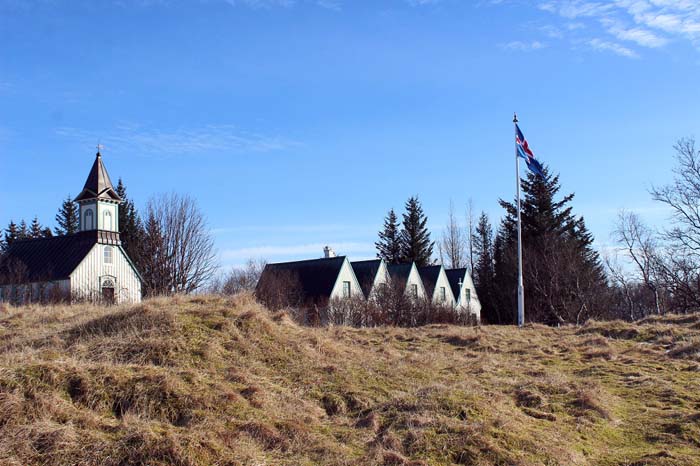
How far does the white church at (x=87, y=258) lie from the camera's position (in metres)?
35.5

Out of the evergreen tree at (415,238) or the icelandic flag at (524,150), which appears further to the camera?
the evergreen tree at (415,238)

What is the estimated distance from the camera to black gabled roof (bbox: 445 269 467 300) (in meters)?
48.9

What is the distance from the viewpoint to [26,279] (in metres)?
35.5

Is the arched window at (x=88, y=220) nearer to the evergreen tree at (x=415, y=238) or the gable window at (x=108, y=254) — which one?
the gable window at (x=108, y=254)

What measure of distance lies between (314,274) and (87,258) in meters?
12.9

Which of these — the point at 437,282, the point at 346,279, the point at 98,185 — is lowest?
the point at 437,282

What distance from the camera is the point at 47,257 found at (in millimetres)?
37781

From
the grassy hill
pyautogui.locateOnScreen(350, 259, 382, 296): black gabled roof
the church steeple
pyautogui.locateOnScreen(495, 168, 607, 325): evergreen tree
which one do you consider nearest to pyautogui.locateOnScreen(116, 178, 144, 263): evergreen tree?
the church steeple

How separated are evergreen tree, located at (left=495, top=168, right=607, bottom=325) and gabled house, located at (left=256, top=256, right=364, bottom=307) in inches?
403

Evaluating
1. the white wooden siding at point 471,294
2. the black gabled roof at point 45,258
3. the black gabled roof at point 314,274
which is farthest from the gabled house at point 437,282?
the black gabled roof at point 45,258

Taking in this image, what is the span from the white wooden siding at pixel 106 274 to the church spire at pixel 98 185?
11.3 ft

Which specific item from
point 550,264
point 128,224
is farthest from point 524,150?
point 128,224

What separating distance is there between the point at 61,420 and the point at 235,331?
3.90m

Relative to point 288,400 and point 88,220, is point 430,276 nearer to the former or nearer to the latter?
point 88,220
